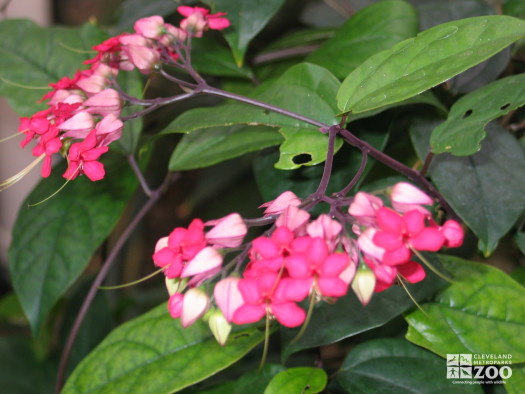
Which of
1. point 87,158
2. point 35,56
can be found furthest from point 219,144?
point 35,56

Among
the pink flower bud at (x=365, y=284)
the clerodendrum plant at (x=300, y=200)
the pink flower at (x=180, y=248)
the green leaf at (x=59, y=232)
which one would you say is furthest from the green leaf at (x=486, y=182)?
the green leaf at (x=59, y=232)

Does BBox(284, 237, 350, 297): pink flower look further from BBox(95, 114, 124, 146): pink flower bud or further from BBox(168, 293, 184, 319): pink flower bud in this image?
BBox(95, 114, 124, 146): pink flower bud

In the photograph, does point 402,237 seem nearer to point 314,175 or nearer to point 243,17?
point 314,175

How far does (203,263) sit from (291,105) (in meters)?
0.27

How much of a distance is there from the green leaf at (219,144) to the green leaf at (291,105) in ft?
0.14

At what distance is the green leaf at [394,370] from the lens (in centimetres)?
70

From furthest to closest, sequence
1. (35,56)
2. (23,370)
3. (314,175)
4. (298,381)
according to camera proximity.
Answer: (23,370)
(35,56)
(314,175)
(298,381)

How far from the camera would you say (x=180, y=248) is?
1.75 feet

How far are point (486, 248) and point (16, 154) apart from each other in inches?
61.9

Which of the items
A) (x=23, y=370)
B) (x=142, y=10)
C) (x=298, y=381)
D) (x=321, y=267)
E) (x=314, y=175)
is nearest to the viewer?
(x=321, y=267)

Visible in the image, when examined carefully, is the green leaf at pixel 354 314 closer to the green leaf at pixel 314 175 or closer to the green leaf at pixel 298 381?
the green leaf at pixel 298 381

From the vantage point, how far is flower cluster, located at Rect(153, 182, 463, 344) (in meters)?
0.47

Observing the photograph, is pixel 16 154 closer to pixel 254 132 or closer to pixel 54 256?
pixel 54 256

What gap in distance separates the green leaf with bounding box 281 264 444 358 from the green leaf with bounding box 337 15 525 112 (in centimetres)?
23
